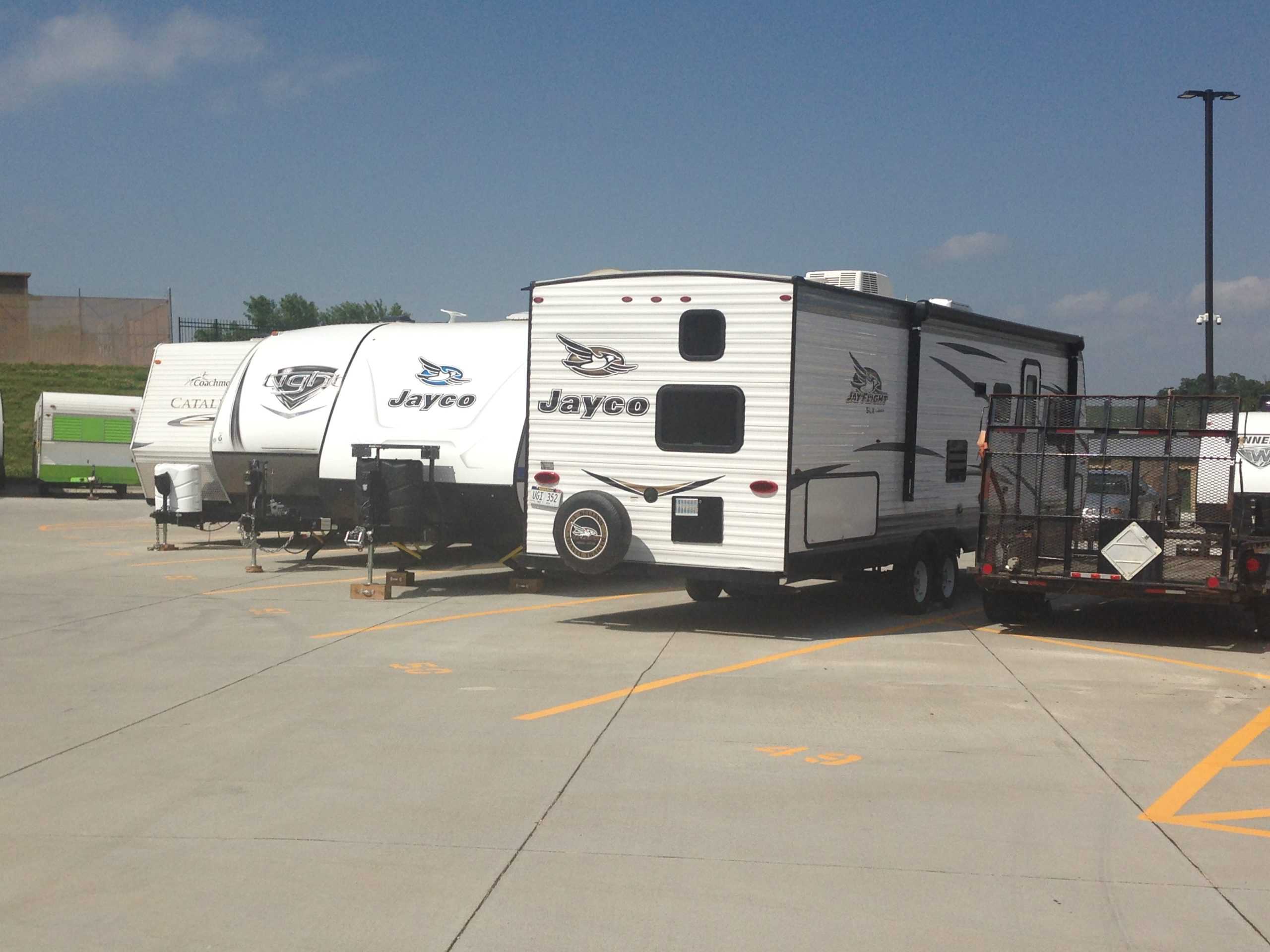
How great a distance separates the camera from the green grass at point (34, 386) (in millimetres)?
47156

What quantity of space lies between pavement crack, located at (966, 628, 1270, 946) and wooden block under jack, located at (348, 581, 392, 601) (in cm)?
725

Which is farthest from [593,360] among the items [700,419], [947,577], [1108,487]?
[947,577]

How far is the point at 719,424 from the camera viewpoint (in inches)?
488

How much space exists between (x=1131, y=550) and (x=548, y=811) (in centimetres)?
793

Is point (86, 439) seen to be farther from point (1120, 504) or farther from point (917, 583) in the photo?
point (1120, 504)

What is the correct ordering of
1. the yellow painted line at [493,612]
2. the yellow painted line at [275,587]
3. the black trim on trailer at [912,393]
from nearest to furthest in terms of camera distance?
the yellow painted line at [493,612], the black trim on trailer at [912,393], the yellow painted line at [275,587]

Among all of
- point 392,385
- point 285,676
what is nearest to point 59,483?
point 392,385

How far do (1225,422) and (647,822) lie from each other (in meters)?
11.9

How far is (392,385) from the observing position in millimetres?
17344

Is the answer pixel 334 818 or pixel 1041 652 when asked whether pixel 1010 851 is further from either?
pixel 1041 652

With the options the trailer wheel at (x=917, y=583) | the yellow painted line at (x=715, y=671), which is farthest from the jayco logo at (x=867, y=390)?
the yellow painted line at (x=715, y=671)

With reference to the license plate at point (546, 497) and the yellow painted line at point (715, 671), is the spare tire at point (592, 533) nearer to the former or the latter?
the license plate at point (546, 497)

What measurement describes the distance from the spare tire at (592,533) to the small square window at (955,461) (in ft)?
15.3

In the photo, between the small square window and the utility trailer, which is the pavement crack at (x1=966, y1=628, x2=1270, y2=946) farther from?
the small square window
